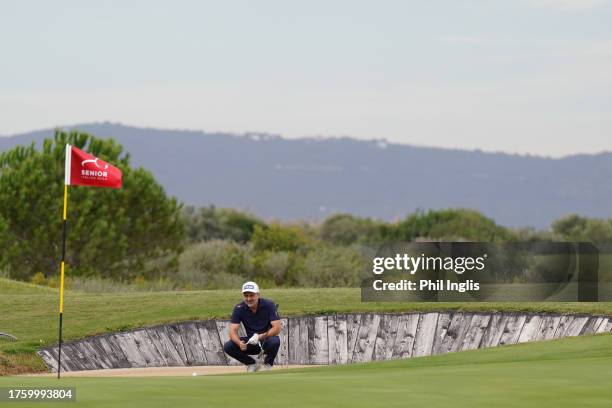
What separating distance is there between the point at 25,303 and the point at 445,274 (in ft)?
32.8

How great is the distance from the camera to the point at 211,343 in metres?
25.8

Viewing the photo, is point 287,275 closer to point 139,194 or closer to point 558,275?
point 139,194

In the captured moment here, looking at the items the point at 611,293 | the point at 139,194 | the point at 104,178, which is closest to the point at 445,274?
the point at 611,293

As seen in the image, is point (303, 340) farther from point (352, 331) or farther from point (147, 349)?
point (147, 349)

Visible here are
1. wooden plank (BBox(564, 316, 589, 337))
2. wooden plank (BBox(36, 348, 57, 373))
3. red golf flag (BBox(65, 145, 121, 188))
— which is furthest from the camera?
wooden plank (BBox(564, 316, 589, 337))

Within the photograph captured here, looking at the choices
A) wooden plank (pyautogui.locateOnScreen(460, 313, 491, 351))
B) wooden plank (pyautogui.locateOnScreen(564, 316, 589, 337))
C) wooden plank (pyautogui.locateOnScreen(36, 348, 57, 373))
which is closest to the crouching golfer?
wooden plank (pyautogui.locateOnScreen(36, 348, 57, 373))

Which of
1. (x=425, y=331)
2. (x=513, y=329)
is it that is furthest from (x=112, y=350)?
(x=513, y=329)

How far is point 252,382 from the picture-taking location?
1278 centimetres

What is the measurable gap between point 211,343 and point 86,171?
7.51 meters

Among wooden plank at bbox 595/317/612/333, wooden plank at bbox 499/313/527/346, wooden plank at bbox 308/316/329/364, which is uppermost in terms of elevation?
wooden plank at bbox 595/317/612/333

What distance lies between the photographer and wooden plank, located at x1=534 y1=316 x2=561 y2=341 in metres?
25.1

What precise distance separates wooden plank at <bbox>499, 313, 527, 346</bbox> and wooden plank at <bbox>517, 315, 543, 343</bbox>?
2.6 inches

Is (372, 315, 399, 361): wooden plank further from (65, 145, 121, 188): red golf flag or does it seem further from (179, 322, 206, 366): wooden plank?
(65, 145, 121, 188): red golf flag

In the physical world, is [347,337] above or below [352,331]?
below
